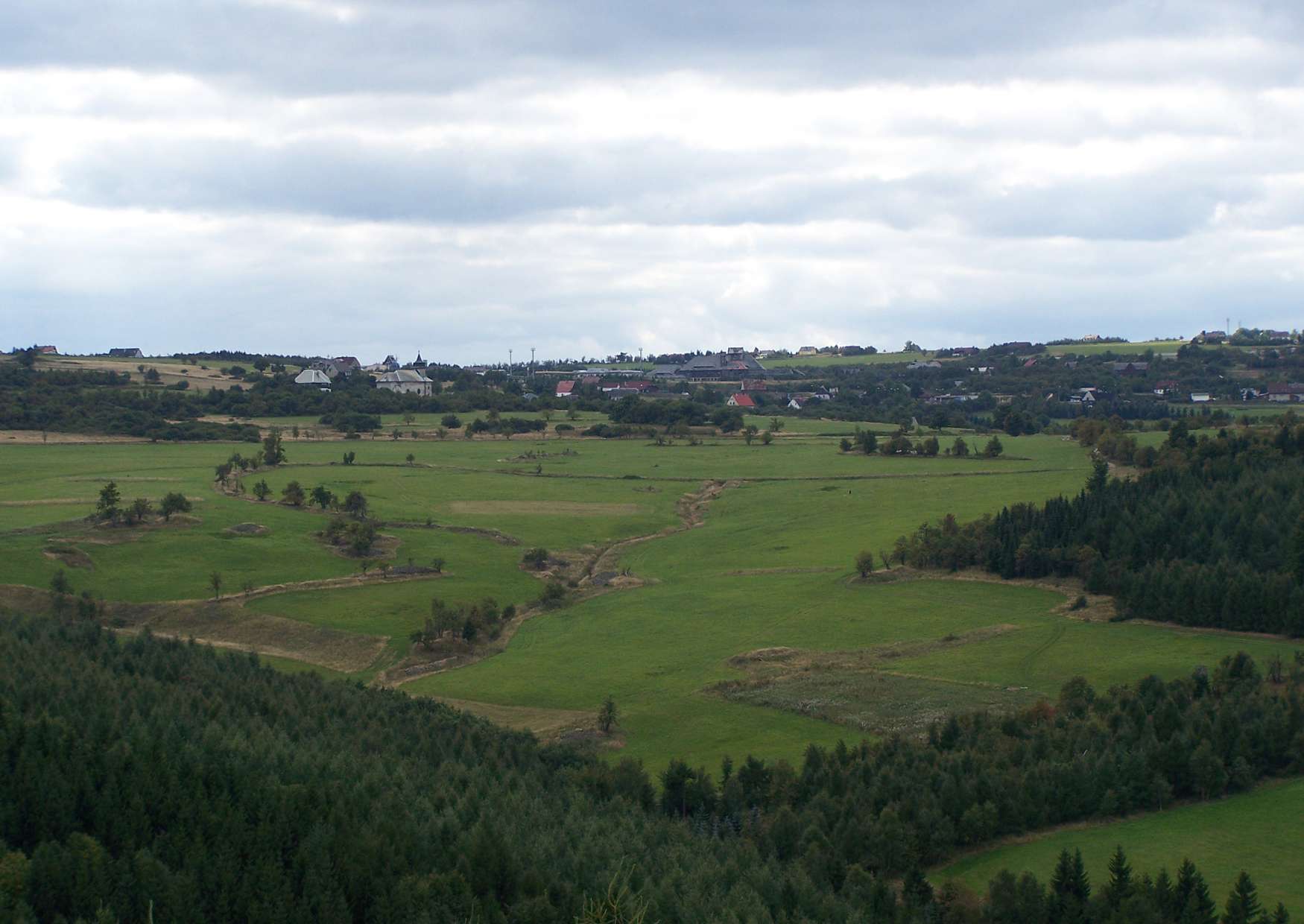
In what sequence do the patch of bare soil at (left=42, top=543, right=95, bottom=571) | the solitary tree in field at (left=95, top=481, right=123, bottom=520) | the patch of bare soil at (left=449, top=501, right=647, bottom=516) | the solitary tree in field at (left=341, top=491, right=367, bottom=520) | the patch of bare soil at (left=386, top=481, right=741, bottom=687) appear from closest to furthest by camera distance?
1. the patch of bare soil at (left=386, top=481, right=741, bottom=687)
2. the patch of bare soil at (left=42, top=543, right=95, bottom=571)
3. the solitary tree in field at (left=95, top=481, right=123, bottom=520)
4. the solitary tree in field at (left=341, top=491, right=367, bottom=520)
5. the patch of bare soil at (left=449, top=501, right=647, bottom=516)

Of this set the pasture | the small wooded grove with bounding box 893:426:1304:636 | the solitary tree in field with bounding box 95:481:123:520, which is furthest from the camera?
the solitary tree in field with bounding box 95:481:123:520

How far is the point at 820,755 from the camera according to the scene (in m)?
51.2

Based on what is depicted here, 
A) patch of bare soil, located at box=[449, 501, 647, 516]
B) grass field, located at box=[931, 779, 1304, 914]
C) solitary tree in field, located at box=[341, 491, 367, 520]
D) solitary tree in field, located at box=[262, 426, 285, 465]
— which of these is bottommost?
grass field, located at box=[931, 779, 1304, 914]

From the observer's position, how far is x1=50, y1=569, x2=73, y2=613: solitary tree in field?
77625 mm

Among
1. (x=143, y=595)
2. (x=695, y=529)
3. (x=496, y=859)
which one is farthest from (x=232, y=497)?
(x=496, y=859)

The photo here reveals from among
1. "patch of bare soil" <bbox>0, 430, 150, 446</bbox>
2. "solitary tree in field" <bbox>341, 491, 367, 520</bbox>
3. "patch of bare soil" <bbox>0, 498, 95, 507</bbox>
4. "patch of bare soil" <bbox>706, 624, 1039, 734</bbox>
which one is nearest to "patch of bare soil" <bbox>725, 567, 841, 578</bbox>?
"patch of bare soil" <bbox>706, 624, 1039, 734</bbox>

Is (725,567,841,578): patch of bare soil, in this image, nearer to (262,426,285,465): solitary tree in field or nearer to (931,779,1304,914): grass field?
(931,779,1304,914): grass field

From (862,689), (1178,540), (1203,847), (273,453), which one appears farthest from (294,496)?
(1203,847)

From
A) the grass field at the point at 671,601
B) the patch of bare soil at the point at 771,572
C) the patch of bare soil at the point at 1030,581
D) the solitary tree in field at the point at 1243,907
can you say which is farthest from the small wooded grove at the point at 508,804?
the patch of bare soil at the point at 771,572

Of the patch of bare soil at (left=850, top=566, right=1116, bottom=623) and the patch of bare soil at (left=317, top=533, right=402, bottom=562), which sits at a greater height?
the patch of bare soil at (left=317, top=533, right=402, bottom=562)

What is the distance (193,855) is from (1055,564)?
65.5 metres

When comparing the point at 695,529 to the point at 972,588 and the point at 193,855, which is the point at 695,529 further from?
the point at 193,855

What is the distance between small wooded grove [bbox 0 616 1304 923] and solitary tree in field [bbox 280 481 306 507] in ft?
157

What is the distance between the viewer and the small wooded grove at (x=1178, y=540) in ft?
244
